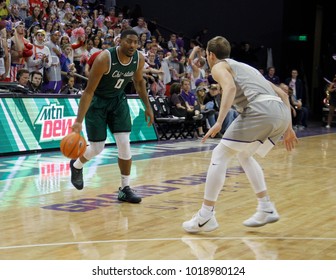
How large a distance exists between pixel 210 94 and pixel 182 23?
7.94 meters

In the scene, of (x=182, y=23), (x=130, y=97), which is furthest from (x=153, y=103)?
(x=182, y=23)

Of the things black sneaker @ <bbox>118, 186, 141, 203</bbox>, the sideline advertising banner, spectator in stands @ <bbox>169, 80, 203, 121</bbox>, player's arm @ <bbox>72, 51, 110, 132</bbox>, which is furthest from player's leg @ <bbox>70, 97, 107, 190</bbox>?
spectator in stands @ <bbox>169, 80, 203, 121</bbox>

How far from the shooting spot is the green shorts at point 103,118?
22.6 feet

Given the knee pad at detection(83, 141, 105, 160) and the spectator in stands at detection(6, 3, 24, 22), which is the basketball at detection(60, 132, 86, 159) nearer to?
the knee pad at detection(83, 141, 105, 160)

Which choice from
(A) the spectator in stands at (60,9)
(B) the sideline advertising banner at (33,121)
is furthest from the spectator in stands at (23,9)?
(B) the sideline advertising banner at (33,121)

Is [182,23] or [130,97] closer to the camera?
[130,97]

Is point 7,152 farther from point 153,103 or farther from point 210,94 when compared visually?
point 210,94

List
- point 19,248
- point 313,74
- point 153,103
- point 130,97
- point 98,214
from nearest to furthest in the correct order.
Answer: point 19,248, point 98,214, point 130,97, point 153,103, point 313,74

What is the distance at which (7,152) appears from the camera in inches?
420

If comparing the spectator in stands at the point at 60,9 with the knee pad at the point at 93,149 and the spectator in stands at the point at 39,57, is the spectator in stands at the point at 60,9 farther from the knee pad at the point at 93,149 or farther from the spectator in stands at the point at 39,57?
the knee pad at the point at 93,149

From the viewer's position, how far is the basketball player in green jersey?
659 cm

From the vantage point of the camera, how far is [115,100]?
6992mm

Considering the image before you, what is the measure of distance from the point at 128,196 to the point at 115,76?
4.20ft

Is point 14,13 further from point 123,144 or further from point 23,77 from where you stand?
point 123,144
